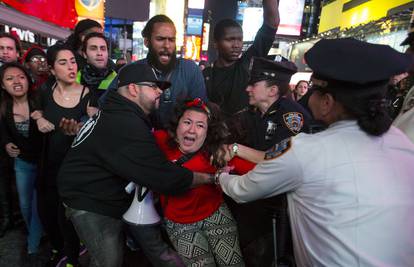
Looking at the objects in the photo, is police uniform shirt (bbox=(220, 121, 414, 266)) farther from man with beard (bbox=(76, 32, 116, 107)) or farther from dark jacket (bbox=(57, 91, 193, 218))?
man with beard (bbox=(76, 32, 116, 107))

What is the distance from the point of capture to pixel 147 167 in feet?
6.14

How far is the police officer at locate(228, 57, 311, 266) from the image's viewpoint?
183 centimetres

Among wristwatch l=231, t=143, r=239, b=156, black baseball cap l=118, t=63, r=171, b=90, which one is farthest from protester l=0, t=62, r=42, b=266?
wristwatch l=231, t=143, r=239, b=156

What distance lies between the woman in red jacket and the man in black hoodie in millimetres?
237

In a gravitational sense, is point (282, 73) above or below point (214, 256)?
above

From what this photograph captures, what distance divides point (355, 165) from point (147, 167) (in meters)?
1.20

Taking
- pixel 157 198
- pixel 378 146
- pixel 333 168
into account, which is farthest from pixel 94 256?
pixel 378 146

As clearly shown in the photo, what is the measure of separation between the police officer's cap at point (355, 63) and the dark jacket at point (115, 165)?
110 centimetres

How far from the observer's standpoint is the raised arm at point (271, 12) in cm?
292

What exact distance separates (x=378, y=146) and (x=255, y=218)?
1076mm

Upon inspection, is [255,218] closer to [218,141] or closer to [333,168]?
[218,141]

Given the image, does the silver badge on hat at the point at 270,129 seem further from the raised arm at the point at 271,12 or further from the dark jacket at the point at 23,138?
the dark jacket at the point at 23,138

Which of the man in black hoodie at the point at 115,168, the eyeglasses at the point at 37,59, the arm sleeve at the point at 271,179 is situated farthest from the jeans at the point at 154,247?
the eyeglasses at the point at 37,59

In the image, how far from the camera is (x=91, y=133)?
2027 mm
